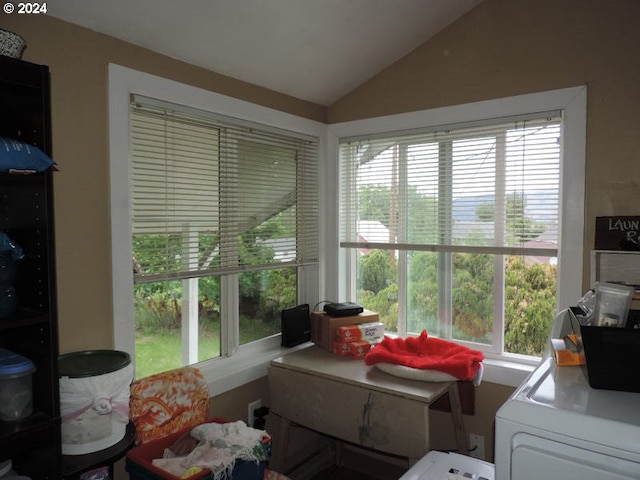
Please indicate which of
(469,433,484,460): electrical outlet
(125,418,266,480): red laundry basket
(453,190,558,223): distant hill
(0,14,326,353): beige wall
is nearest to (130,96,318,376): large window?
(0,14,326,353): beige wall

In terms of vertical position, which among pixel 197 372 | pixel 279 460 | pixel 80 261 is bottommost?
pixel 279 460

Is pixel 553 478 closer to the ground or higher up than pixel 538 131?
closer to the ground

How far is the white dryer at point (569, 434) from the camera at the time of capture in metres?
0.84

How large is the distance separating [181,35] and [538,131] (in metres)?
1.68

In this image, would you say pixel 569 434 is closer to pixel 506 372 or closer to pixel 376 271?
pixel 506 372

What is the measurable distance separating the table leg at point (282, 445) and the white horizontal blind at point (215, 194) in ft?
2.66

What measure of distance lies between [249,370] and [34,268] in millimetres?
1211

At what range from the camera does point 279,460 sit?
224cm

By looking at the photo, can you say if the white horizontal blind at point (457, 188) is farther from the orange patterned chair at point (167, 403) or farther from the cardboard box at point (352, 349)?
the orange patterned chair at point (167, 403)

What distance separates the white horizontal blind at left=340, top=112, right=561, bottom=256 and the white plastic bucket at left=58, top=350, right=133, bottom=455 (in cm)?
161

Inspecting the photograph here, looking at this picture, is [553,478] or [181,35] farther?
[181,35]

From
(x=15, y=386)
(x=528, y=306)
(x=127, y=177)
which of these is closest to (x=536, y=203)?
(x=528, y=306)

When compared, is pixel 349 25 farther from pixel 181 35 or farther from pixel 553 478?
pixel 553 478

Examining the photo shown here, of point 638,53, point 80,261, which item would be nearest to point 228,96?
point 80,261
